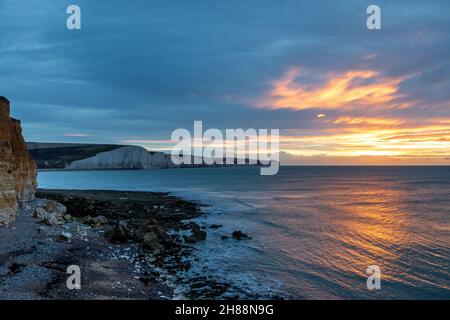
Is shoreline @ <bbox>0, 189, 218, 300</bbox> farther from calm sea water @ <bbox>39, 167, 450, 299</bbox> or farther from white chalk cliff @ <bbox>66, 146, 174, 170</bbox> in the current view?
white chalk cliff @ <bbox>66, 146, 174, 170</bbox>

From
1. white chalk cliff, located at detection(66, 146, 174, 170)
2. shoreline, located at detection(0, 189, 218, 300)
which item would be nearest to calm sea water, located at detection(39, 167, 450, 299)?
shoreline, located at detection(0, 189, 218, 300)

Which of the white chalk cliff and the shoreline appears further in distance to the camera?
the white chalk cliff

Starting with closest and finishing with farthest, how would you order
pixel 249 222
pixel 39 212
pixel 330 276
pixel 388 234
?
pixel 330 276, pixel 39 212, pixel 388 234, pixel 249 222

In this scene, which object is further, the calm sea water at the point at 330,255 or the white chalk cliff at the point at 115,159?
the white chalk cliff at the point at 115,159

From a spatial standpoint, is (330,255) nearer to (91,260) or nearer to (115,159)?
(91,260)

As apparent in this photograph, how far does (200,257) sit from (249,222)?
14.8 m

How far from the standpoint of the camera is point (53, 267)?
14602 millimetres

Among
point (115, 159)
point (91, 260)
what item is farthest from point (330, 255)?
point (115, 159)

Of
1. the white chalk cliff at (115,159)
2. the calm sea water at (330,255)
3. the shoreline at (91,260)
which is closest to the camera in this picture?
the shoreline at (91,260)

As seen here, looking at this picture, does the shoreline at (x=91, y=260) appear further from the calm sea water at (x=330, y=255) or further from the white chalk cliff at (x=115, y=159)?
the white chalk cliff at (x=115, y=159)

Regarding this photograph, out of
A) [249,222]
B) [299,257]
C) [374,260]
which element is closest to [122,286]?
[299,257]

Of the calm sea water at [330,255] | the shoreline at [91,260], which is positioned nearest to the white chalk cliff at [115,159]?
the calm sea water at [330,255]
